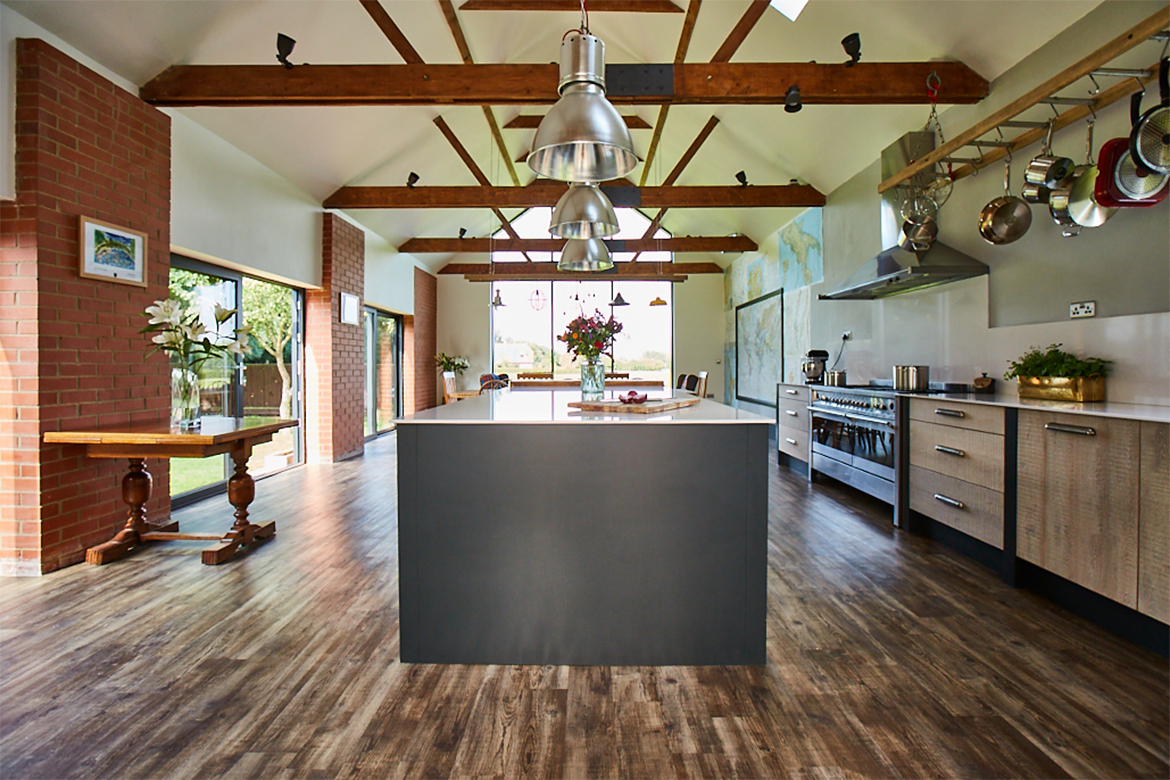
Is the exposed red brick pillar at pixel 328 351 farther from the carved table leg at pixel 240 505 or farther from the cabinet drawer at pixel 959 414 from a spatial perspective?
the cabinet drawer at pixel 959 414

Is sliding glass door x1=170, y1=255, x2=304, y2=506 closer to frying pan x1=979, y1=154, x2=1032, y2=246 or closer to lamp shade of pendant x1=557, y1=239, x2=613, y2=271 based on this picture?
lamp shade of pendant x1=557, y1=239, x2=613, y2=271

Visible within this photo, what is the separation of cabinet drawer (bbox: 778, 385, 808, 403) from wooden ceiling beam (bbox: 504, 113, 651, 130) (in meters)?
3.68

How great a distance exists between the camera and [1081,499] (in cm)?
228

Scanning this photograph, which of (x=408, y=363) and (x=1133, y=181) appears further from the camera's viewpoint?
(x=408, y=363)

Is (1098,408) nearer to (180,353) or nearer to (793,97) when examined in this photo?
(793,97)

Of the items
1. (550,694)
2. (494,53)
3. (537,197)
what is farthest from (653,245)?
(550,694)

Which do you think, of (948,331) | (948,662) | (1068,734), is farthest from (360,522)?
(948,331)

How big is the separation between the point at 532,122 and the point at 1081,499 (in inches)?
260

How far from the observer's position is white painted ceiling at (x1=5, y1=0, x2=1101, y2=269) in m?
3.17

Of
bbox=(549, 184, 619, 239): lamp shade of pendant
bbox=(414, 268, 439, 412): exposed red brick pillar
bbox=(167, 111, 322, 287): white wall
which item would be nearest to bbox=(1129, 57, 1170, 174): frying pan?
bbox=(549, 184, 619, 239): lamp shade of pendant

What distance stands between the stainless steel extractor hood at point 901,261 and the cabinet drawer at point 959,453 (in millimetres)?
999

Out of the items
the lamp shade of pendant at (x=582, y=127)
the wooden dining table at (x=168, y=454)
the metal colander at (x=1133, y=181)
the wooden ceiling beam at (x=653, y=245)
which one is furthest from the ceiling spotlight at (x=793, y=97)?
the wooden ceiling beam at (x=653, y=245)

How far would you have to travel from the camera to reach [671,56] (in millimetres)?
5555

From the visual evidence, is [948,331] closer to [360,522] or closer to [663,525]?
[663,525]
